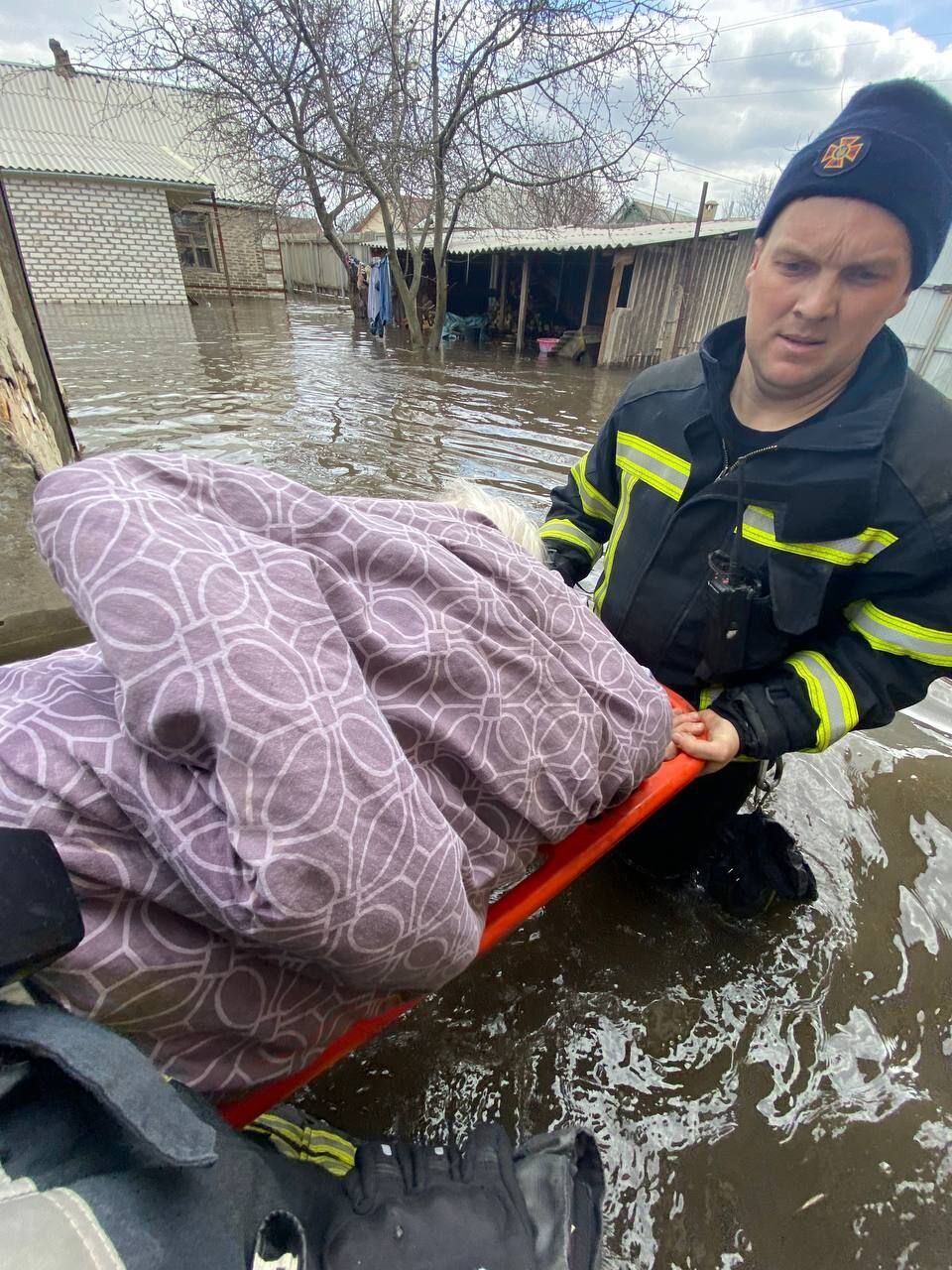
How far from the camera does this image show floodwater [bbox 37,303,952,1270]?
4.11ft

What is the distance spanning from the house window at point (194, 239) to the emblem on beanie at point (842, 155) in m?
22.7

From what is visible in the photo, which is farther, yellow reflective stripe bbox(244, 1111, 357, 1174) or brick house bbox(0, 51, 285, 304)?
brick house bbox(0, 51, 285, 304)

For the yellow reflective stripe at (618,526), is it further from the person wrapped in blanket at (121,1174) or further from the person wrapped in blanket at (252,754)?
the person wrapped in blanket at (121,1174)

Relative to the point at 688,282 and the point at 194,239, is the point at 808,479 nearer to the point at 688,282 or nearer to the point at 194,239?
the point at 688,282

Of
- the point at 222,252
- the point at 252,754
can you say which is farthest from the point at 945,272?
the point at 222,252

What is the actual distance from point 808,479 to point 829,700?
50cm

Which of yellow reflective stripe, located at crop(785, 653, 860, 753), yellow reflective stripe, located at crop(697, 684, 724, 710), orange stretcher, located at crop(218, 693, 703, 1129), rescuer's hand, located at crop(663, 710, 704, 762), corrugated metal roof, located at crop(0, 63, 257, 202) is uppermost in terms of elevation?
corrugated metal roof, located at crop(0, 63, 257, 202)

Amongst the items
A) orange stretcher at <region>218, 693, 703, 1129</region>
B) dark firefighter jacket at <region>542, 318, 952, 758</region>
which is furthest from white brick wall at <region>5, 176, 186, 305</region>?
orange stretcher at <region>218, 693, 703, 1129</region>

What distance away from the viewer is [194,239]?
1905cm

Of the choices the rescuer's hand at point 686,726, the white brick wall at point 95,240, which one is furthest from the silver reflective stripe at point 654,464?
the white brick wall at point 95,240

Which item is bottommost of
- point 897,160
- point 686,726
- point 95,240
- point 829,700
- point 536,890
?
point 536,890

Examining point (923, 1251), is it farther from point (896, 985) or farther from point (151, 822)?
point (151, 822)

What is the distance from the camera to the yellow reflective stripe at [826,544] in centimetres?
129

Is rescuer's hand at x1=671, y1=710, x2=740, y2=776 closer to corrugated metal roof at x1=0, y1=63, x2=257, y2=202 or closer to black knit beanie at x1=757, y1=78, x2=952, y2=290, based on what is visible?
black knit beanie at x1=757, y1=78, x2=952, y2=290
